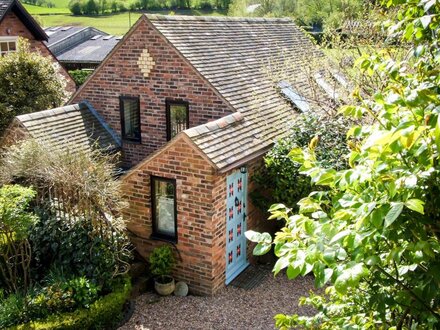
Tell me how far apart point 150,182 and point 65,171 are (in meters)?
1.94

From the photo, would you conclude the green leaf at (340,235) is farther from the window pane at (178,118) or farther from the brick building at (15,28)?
the brick building at (15,28)

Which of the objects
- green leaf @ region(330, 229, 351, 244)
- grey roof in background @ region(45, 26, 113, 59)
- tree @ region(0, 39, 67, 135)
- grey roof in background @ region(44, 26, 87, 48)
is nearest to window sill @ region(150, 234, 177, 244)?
tree @ region(0, 39, 67, 135)

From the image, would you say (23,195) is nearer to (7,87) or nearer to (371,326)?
(371,326)

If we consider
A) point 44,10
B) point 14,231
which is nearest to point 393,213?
point 14,231

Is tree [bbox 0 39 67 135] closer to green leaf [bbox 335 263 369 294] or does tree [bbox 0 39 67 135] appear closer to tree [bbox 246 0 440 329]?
tree [bbox 246 0 440 329]

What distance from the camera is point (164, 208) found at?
11.0 m

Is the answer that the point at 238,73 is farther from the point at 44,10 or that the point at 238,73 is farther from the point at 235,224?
the point at 44,10

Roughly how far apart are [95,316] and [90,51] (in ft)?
92.8

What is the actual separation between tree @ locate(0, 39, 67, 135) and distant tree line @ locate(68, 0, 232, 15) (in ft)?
235

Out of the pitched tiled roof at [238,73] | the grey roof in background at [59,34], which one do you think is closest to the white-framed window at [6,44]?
the pitched tiled roof at [238,73]

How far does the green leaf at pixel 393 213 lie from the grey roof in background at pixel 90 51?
30.8 metres

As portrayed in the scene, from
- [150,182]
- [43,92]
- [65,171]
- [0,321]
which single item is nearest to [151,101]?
[150,182]

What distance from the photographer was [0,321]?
8352 mm

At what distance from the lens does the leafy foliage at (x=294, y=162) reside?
11.3 metres
